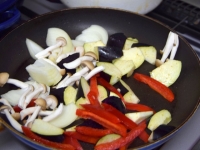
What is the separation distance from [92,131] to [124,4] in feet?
1.56

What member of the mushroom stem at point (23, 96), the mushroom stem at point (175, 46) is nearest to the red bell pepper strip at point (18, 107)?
the mushroom stem at point (23, 96)

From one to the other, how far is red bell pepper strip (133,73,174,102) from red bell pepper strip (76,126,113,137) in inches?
8.5

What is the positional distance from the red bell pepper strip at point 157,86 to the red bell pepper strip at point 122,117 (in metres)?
0.15

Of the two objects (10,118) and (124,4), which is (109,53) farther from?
(10,118)

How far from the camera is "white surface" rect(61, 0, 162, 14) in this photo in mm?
994

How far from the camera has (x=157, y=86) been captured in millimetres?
858

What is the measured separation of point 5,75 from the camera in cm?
82

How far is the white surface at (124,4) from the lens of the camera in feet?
3.26

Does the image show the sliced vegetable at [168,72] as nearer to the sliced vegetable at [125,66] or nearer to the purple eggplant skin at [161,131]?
the sliced vegetable at [125,66]

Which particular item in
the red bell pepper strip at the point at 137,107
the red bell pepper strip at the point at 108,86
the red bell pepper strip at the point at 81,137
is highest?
the red bell pepper strip at the point at 108,86

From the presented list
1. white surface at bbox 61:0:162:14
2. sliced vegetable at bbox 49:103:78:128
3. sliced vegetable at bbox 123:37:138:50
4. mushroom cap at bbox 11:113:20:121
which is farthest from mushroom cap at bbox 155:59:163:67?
mushroom cap at bbox 11:113:20:121

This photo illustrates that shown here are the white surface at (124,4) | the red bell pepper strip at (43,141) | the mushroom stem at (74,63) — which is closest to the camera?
the red bell pepper strip at (43,141)

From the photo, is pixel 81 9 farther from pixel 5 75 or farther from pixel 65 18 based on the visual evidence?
pixel 5 75

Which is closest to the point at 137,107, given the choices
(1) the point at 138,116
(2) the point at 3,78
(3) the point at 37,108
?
(1) the point at 138,116
